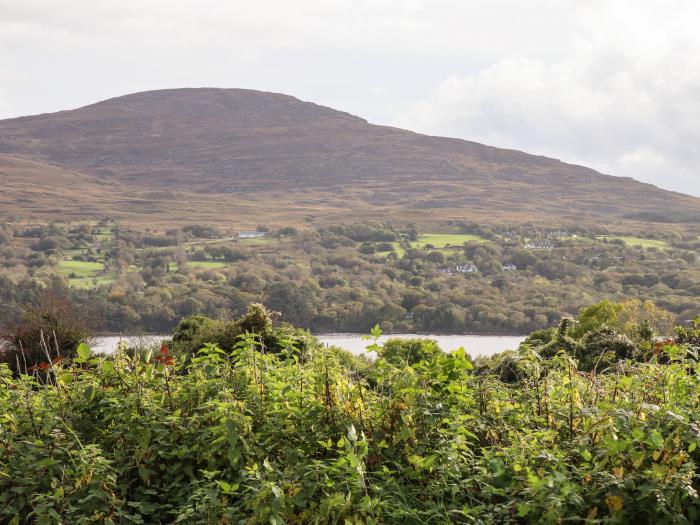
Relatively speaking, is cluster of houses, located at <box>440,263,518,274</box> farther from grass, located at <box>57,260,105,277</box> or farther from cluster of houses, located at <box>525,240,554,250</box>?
grass, located at <box>57,260,105,277</box>

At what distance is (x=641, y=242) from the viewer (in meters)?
101

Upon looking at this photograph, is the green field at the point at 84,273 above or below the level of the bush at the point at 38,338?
below

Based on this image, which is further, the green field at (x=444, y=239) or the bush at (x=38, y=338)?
the green field at (x=444, y=239)

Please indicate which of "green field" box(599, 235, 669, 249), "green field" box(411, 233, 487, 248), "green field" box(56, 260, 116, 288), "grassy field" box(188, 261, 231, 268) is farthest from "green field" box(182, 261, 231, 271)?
"green field" box(599, 235, 669, 249)

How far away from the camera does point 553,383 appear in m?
5.15

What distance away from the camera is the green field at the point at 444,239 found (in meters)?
102

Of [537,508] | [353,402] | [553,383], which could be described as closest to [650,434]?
[537,508]

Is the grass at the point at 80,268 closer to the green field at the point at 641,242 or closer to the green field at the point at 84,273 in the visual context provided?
the green field at the point at 84,273

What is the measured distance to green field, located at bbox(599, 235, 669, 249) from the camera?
97.3 metres

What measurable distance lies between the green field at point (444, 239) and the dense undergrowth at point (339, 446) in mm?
94814

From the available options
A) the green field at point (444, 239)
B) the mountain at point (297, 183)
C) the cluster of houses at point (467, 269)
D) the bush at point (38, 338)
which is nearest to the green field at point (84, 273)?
the cluster of houses at point (467, 269)

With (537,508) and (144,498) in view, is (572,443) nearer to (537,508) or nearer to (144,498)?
(537,508)

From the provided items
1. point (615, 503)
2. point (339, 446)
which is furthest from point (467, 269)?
point (615, 503)

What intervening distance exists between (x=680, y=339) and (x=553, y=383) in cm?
791
